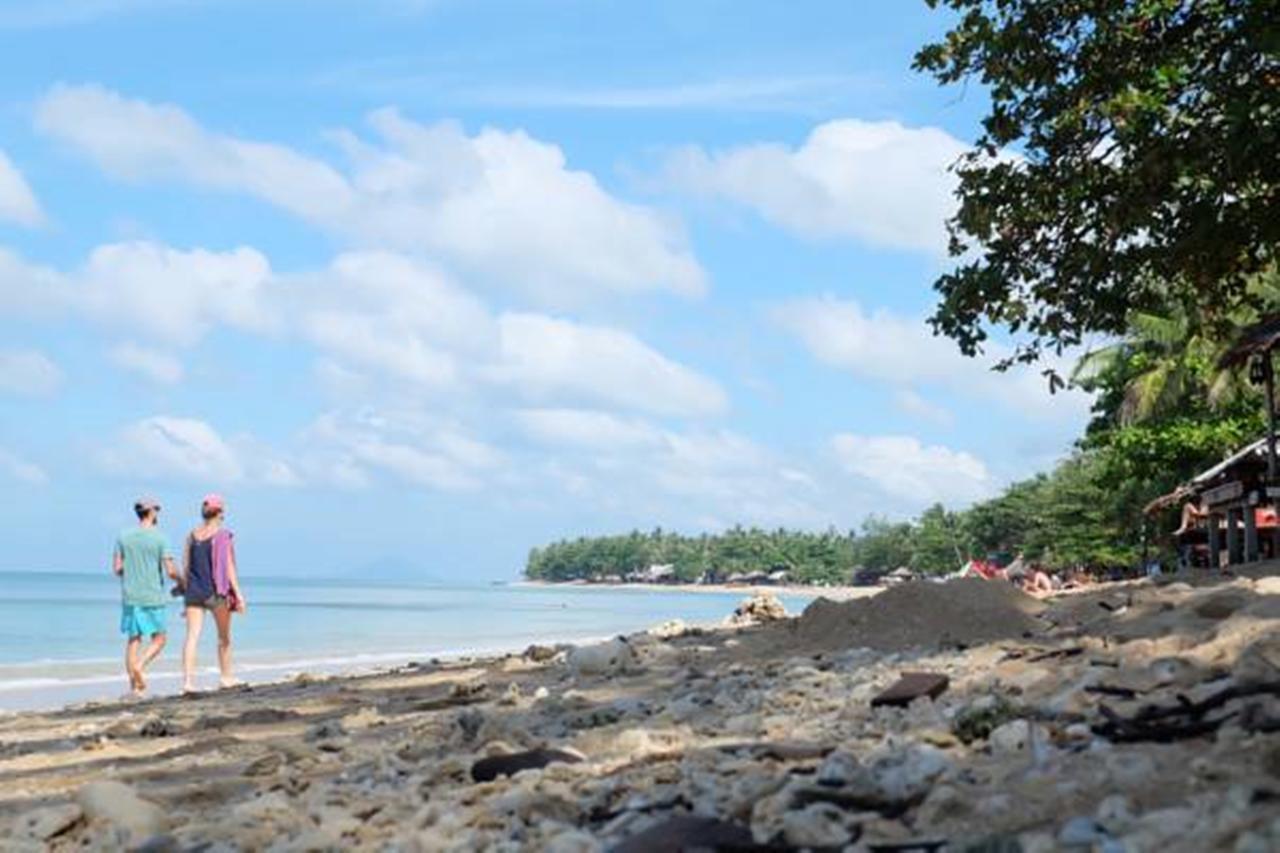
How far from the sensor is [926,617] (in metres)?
9.27

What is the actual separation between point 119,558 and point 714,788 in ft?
29.2

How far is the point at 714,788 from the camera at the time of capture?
172 inches

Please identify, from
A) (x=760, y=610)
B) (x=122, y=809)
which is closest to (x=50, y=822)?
(x=122, y=809)

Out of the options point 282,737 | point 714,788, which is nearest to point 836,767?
point 714,788

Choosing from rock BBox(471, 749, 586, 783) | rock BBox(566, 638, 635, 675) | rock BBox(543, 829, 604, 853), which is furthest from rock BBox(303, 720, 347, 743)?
rock BBox(543, 829, 604, 853)

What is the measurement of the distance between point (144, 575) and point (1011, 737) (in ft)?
29.9

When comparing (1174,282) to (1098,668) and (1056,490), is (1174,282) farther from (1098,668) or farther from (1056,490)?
(1056,490)

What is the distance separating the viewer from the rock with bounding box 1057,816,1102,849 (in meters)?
3.40

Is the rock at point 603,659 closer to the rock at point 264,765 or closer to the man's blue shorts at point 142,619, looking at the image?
the rock at point 264,765

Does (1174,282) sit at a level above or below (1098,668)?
above

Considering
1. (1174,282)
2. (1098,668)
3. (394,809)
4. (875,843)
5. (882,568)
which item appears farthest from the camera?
(882,568)

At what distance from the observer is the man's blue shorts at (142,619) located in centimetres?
1195

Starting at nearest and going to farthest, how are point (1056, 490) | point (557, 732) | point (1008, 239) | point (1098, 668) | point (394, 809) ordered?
point (394, 809)
point (1098, 668)
point (557, 732)
point (1008, 239)
point (1056, 490)

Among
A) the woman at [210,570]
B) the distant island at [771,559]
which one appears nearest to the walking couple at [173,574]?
the woman at [210,570]
